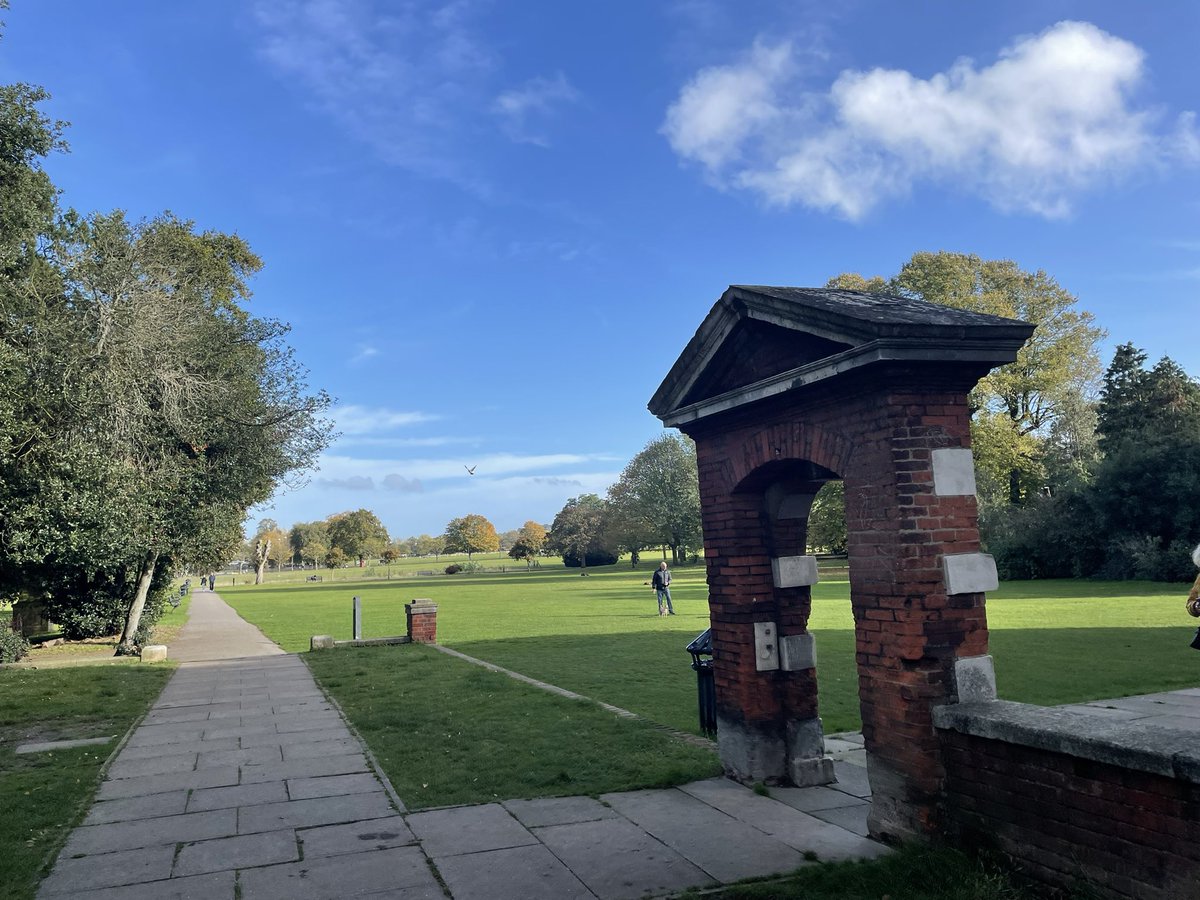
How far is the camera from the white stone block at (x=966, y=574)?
5.11 meters

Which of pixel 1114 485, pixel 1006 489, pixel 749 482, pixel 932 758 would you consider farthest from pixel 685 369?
pixel 1006 489

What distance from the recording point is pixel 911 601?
5113 millimetres

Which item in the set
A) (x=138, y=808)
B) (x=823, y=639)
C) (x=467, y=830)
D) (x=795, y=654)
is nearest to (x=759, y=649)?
(x=795, y=654)

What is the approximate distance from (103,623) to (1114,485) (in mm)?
33170

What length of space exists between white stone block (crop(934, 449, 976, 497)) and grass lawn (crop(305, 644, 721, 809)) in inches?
128

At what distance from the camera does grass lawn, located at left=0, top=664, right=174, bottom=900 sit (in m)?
5.50

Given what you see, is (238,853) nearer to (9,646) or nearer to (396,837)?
(396,837)

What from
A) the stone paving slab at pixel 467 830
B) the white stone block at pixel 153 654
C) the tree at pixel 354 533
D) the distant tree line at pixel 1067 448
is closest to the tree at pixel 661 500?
the distant tree line at pixel 1067 448

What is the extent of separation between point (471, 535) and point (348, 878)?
391ft

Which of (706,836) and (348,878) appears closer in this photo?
(348,878)

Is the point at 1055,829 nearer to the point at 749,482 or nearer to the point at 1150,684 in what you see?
the point at 749,482

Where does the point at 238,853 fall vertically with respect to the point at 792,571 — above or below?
below

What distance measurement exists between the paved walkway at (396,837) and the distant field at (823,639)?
10.6ft

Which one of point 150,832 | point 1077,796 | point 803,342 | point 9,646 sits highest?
point 803,342
